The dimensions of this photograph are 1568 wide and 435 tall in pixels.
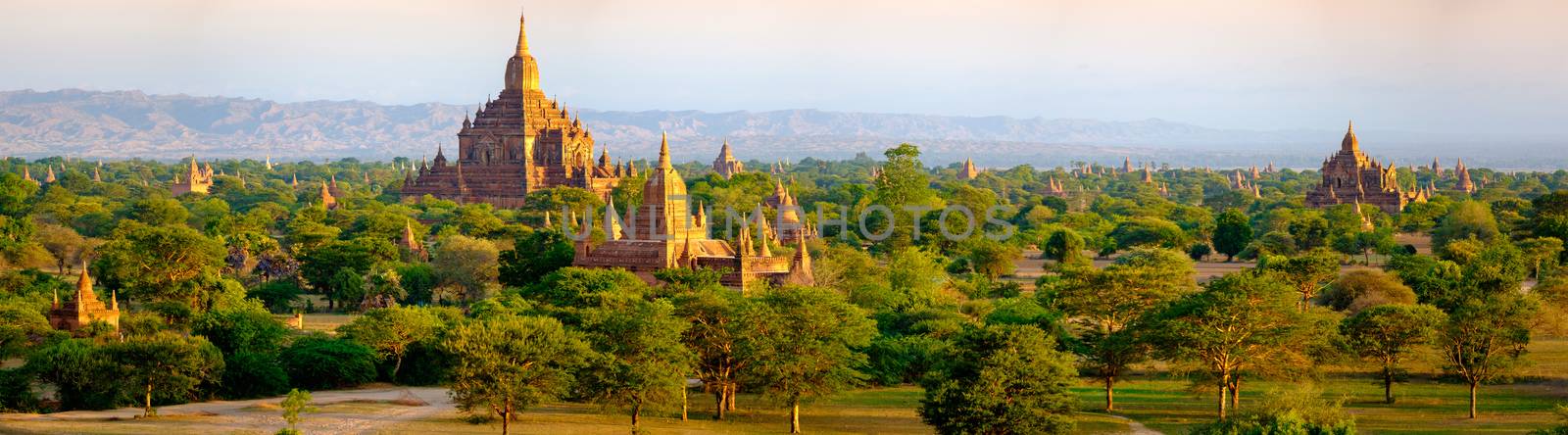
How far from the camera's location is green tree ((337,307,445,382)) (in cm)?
4788

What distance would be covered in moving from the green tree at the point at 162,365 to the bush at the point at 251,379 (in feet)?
3.60

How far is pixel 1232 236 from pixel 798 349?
5132cm

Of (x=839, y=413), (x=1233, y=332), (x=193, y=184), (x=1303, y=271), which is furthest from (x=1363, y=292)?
(x=193, y=184)

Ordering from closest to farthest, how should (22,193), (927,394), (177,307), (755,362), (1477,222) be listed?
(927,394) → (755,362) → (177,307) → (1477,222) → (22,193)

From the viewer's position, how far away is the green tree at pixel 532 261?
64.1 m

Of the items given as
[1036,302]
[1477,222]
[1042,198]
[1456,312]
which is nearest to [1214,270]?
[1477,222]

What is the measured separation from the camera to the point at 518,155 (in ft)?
358

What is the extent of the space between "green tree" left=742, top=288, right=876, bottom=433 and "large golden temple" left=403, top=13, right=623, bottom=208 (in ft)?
212

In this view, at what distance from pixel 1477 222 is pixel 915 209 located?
80.5 feet

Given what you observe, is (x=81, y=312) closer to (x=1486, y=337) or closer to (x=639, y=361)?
(x=639, y=361)

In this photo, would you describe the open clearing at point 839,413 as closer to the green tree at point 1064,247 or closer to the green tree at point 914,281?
the green tree at point 914,281

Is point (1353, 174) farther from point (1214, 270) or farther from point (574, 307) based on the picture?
point (574, 307)

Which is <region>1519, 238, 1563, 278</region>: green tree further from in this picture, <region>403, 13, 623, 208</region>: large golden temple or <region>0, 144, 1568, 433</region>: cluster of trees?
<region>403, 13, 623, 208</region>: large golden temple

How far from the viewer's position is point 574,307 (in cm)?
5028
